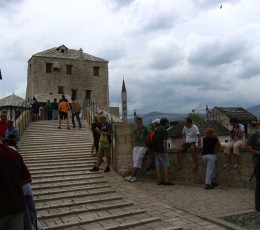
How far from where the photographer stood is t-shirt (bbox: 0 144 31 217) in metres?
3.83

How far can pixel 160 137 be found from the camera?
33.3 ft

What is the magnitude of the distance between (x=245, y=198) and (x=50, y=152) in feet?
23.3

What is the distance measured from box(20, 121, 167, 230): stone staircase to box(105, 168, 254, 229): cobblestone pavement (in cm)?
35

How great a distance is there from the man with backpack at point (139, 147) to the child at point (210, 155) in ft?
6.09

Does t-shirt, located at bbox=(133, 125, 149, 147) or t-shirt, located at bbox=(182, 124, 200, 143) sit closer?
t-shirt, located at bbox=(182, 124, 200, 143)

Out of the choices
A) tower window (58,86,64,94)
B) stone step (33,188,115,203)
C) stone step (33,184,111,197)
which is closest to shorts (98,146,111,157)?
stone step (33,184,111,197)

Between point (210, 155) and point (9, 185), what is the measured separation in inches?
268

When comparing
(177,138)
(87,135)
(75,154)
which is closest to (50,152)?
(75,154)

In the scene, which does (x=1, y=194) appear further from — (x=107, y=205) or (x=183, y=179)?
(x=183, y=179)

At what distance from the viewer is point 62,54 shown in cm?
5331

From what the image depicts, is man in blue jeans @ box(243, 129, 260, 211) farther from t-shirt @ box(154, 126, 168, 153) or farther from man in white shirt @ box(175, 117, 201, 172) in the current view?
t-shirt @ box(154, 126, 168, 153)

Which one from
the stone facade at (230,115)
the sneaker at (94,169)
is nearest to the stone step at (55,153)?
the sneaker at (94,169)

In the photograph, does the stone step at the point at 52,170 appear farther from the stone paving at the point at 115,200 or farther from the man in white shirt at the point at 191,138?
the man in white shirt at the point at 191,138

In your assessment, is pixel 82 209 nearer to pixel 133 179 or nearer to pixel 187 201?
pixel 187 201
